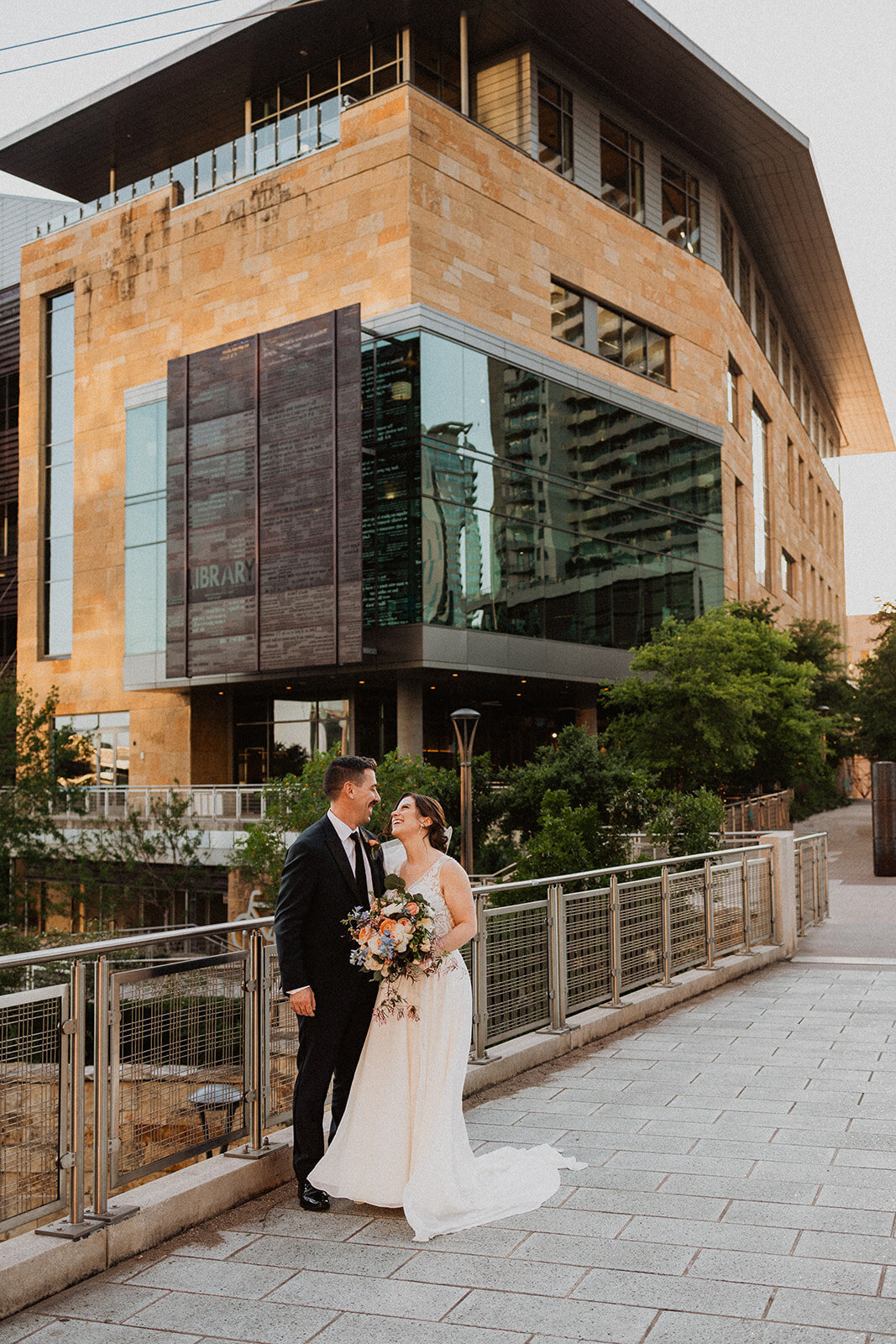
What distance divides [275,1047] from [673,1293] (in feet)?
7.81

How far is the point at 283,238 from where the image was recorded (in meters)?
34.5

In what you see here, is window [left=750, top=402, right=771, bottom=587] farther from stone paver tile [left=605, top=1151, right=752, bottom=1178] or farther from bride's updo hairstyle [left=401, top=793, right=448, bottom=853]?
bride's updo hairstyle [left=401, top=793, right=448, bottom=853]

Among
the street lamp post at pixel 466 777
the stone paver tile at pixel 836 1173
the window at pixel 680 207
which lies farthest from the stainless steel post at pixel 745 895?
the window at pixel 680 207

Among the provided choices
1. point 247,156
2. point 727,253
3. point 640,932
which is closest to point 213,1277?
point 640,932

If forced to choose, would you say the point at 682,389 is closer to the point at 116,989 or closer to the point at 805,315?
the point at 805,315

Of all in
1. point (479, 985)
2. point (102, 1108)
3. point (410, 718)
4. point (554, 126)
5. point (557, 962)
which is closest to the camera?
point (102, 1108)

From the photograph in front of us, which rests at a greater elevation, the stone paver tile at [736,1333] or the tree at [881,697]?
the tree at [881,697]

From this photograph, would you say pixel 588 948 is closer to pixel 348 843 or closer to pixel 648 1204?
pixel 648 1204

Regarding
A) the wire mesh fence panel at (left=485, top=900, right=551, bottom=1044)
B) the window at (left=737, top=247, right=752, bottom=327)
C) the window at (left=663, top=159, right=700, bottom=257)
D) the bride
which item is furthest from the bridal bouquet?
the window at (left=737, top=247, right=752, bottom=327)

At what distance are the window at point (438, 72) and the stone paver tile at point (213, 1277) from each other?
112 feet

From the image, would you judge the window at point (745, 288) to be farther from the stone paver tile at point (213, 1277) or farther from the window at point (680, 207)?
the stone paver tile at point (213, 1277)

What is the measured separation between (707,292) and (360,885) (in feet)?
133

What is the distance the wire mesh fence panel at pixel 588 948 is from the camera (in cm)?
930

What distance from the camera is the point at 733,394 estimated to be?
4756cm
